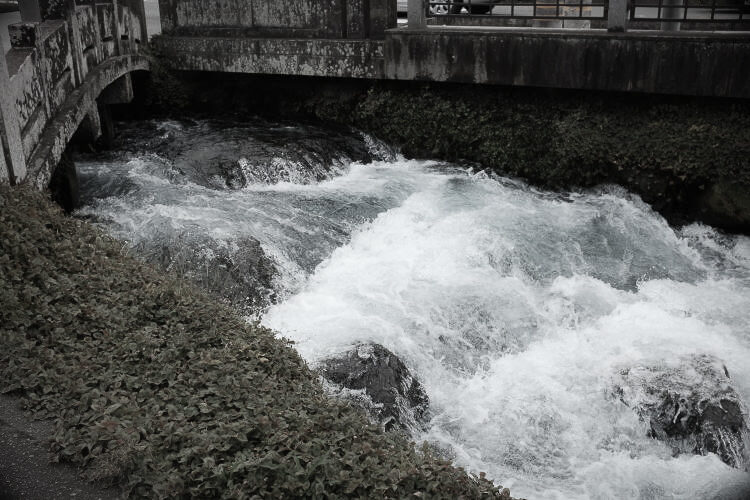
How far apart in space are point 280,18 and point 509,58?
4.87 meters

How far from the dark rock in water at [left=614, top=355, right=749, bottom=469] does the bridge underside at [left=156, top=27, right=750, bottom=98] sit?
5668 mm

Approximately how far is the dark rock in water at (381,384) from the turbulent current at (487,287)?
20cm

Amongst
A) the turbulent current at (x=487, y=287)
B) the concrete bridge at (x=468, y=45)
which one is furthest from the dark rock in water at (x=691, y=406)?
the concrete bridge at (x=468, y=45)

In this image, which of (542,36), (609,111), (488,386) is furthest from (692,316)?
(542,36)

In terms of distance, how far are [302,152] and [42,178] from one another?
4850mm

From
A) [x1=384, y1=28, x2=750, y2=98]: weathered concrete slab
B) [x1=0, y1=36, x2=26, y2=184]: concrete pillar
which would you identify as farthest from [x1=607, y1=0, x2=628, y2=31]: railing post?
[x1=0, y1=36, x2=26, y2=184]: concrete pillar

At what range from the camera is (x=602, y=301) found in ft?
29.7

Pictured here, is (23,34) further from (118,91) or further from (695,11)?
(695,11)

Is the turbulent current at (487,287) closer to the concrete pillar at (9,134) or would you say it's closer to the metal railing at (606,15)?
the concrete pillar at (9,134)

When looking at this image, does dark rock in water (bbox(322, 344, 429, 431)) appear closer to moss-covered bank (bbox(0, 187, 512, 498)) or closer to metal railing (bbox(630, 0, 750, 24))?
moss-covered bank (bbox(0, 187, 512, 498))

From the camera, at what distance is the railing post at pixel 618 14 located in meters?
11.8

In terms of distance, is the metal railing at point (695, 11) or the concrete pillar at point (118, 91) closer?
the metal railing at point (695, 11)

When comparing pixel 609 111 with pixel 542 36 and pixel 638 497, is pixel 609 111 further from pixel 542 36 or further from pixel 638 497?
pixel 638 497

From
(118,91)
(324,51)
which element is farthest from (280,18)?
(118,91)
